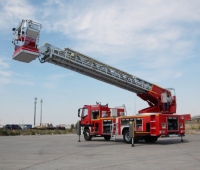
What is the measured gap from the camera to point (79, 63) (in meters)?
16.4

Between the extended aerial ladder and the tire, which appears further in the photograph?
the tire

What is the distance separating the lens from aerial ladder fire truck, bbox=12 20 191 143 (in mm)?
14164

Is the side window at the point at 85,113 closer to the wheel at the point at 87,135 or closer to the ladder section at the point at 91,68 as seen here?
the wheel at the point at 87,135

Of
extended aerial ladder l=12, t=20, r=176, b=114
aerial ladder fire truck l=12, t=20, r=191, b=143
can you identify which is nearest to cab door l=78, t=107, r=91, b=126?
aerial ladder fire truck l=12, t=20, r=191, b=143

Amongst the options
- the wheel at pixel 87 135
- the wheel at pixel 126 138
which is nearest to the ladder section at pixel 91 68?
the wheel at pixel 126 138

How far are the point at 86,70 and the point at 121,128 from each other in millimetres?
4547

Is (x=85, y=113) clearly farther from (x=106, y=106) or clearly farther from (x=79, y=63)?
(x=79, y=63)

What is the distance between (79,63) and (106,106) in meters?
5.86

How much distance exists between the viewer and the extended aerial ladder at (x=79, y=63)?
13969 millimetres

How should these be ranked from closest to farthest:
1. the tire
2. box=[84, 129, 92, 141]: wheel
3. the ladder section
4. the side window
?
the ladder section < the tire < box=[84, 129, 92, 141]: wheel < the side window

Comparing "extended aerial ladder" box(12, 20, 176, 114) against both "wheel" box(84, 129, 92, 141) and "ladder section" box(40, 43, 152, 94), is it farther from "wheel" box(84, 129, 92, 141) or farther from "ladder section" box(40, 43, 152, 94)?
"wheel" box(84, 129, 92, 141)

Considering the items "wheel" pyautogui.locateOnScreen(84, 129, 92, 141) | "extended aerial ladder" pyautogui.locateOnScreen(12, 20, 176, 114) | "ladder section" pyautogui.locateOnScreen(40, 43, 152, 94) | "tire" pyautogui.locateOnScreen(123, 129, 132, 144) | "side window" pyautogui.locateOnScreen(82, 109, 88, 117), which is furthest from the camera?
"side window" pyautogui.locateOnScreen(82, 109, 88, 117)

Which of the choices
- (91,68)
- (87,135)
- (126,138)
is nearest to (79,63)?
(91,68)

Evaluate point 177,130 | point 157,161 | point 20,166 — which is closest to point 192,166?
point 157,161
